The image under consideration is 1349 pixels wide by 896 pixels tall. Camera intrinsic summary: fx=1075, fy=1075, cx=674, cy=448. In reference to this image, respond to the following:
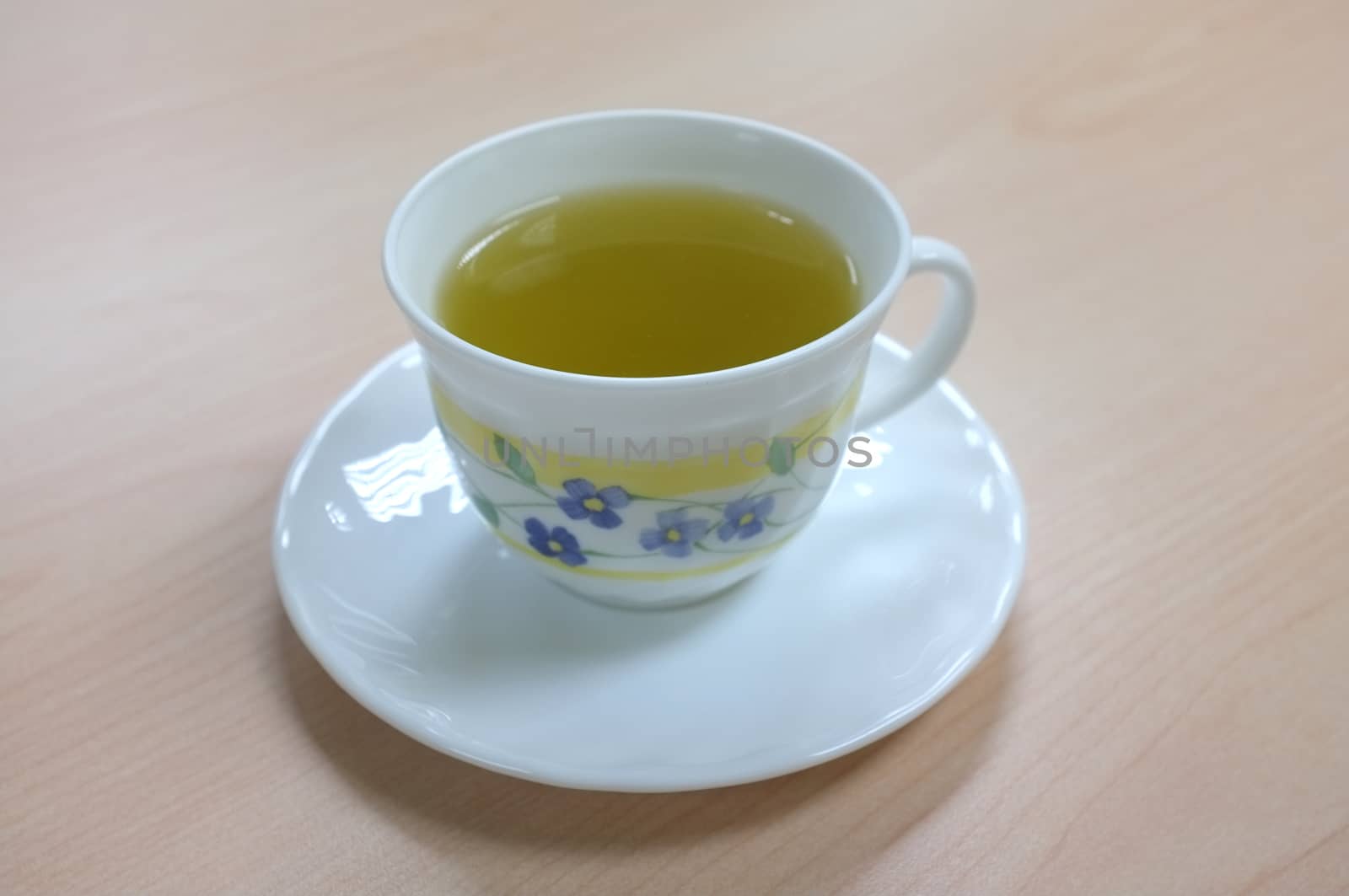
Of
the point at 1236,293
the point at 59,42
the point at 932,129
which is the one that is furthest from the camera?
the point at 59,42

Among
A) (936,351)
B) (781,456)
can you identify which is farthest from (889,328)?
(781,456)

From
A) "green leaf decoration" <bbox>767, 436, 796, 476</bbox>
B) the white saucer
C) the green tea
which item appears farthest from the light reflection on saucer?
"green leaf decoration" <bbox>767, 436, 796, 476</bbox>

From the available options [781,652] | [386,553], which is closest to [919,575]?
[781,652]

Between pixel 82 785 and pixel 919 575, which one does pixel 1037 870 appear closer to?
pixel 919 575

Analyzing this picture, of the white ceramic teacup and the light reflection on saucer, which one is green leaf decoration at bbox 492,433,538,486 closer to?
the white ceramic teacup

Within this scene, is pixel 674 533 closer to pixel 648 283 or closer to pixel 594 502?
pixel 594 502

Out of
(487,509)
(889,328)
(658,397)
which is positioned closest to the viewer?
(658,397)

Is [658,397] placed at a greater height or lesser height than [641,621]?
greater
